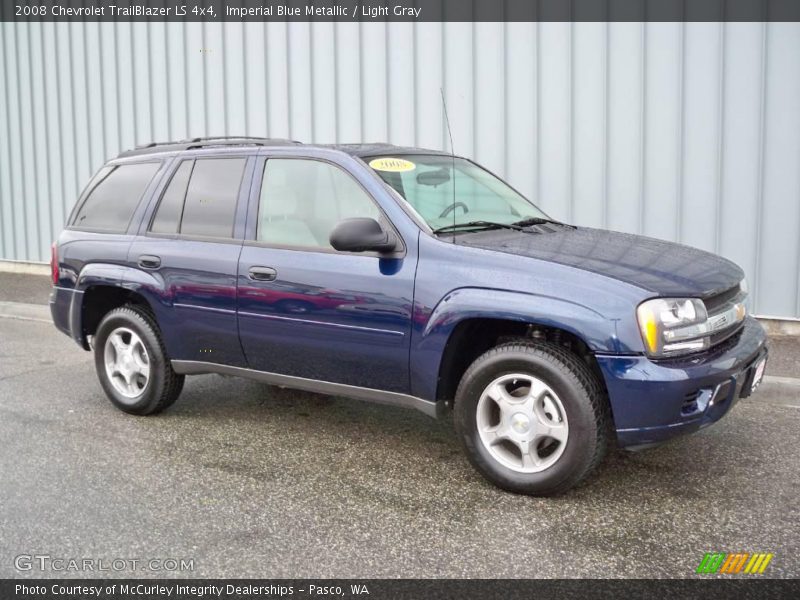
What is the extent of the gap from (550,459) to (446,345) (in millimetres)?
737

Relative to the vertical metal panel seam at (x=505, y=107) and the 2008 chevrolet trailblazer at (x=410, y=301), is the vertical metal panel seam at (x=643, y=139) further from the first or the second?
the 2008 chevrolet trailblazer at (x=410, y=301)

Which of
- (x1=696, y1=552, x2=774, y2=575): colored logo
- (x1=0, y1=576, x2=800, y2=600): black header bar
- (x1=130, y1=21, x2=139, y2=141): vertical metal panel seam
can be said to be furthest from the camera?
(x1=130, y1=21, x2=139, y2=141): vertical metal panel seam

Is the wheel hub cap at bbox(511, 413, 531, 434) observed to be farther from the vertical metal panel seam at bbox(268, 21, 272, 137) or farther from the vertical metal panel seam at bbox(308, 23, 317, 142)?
the vertical metal panel seam at bbox(268, 21, 272, 137)

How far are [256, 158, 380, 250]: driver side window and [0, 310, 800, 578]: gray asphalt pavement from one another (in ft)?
4.03

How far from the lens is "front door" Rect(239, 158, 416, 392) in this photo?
169 inches

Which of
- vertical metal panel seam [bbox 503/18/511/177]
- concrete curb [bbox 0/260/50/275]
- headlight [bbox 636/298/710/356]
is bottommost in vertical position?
concrete curb [bbox 0/260/50/275]

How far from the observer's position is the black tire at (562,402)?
3814 mm

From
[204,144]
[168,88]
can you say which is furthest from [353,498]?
[168,88]

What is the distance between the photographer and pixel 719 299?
4074 mm

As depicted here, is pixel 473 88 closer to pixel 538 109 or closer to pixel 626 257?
pixel 538 109

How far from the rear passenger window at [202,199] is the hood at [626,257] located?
1518 mm

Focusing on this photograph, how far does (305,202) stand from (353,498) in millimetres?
1700

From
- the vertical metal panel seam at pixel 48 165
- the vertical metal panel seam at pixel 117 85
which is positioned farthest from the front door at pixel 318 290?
the vertical metal panel seam at pixel 48 165
